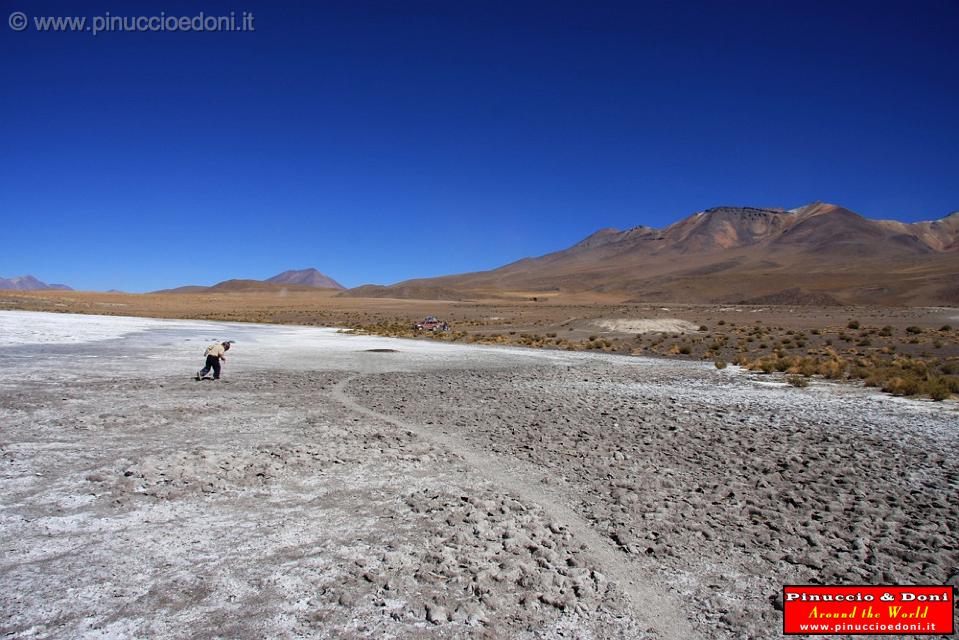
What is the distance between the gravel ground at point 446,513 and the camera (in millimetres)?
4078

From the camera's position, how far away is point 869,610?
4.37m

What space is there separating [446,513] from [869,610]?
11.7 ft

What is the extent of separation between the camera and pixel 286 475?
689 centimetres

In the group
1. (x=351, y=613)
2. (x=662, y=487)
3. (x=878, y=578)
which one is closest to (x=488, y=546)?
(x=351, y=613)

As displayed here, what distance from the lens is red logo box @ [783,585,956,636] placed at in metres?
4.12

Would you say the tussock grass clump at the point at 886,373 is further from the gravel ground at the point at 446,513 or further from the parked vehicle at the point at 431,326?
the parked vehicle at the point at 431,326

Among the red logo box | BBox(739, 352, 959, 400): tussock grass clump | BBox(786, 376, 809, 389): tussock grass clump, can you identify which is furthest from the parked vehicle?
the red logo box

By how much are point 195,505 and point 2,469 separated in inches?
109

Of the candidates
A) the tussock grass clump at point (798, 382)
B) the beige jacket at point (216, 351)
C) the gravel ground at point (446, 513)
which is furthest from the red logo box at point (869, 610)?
the beige jacket at point (216, 351)

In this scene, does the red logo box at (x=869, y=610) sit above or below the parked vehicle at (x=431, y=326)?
below

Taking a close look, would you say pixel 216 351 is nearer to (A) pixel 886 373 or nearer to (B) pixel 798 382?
(B) pixel 798 382

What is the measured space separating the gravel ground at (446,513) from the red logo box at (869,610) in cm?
18

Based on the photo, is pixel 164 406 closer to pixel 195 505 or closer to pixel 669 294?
pixel 195 505

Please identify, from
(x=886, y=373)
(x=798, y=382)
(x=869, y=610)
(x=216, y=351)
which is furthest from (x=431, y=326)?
(x=869, y=610)
